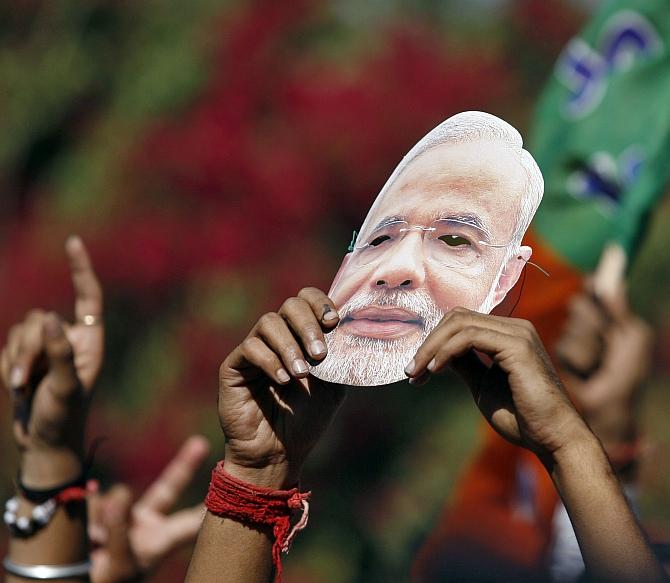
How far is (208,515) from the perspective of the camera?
1.43m

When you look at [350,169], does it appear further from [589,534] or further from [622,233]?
[589,534]

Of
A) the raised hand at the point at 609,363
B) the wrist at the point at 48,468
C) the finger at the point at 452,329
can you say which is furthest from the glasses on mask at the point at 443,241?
the raised hand at the point at 609,363

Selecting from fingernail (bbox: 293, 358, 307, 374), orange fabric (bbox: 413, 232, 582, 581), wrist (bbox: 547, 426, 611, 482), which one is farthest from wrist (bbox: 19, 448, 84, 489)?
wrist (bbox: 547, 426, 611, 482)

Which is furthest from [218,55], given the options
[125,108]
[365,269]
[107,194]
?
[365,269]

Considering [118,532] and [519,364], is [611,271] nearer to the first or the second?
[118,532]

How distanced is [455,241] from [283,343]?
247 millimetres

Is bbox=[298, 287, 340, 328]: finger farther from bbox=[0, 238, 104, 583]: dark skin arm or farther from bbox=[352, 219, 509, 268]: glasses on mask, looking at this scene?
bbox=[0, 238, 104, 583]: dark skin arm

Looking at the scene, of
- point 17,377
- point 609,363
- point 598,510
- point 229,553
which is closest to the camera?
point 598,510

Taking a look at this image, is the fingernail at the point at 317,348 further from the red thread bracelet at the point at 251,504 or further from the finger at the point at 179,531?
the finger at the point at 179,531

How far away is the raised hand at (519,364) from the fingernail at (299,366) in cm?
13

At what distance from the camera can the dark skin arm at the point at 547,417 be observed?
118 cm

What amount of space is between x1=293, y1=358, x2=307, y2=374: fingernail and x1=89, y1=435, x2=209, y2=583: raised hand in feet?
3.15

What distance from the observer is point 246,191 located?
12.7 feet

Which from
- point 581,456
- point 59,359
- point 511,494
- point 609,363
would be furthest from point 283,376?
point 511,494
